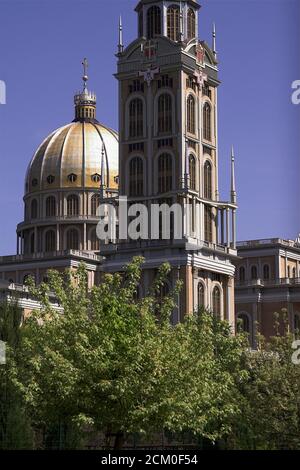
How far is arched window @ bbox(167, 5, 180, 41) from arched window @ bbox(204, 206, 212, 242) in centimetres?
1760

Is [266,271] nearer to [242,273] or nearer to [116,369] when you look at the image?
[242,273]

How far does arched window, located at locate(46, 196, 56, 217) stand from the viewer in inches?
6127

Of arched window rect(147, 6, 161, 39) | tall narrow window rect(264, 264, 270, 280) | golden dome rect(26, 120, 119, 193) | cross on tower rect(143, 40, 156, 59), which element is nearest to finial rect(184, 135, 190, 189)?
cross on tower rect(143, 40, 156, 59)

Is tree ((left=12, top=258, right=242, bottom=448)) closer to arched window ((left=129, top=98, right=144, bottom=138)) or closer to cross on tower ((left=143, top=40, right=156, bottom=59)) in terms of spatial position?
arched window ((left=129, top=98, right=144, bottom=138))

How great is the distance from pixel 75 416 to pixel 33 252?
11077 cm

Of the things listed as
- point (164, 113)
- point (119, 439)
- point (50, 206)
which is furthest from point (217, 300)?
point (119, 439)

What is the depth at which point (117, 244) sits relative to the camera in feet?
381

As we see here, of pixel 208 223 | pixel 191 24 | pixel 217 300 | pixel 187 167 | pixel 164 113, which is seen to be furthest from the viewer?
pixel 191 24

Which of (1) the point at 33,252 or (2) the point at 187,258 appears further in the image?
(1) the point at 33,252

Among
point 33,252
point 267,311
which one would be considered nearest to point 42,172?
point 33,252

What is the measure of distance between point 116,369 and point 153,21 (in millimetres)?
81662

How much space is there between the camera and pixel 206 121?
120125 mm
